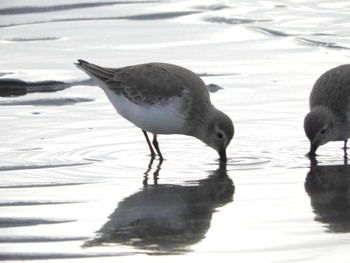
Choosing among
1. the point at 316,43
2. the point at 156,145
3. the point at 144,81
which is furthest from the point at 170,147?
the point at 316,43

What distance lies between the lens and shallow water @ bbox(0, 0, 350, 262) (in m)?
6.07

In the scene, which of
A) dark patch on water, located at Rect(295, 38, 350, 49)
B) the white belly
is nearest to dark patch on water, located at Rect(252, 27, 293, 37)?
dark patch on water, located at Rect(295, 38, 350, 49)

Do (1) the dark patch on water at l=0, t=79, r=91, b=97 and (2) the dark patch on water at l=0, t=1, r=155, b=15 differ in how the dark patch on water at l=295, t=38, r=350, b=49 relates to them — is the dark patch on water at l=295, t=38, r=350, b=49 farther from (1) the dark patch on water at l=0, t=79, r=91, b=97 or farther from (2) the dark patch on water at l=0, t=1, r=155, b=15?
(2) the dark patch on water at l=0, t=1, r=155, b=15

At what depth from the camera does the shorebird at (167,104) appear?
863cm

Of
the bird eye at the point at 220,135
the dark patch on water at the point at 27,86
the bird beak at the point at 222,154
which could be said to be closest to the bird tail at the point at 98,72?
the dark patch on water at the point at 27,86

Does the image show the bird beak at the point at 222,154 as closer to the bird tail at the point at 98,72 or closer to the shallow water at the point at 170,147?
the shallow water at the point at 170,147

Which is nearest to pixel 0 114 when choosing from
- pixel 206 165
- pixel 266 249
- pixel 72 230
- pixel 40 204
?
pixel 206 165

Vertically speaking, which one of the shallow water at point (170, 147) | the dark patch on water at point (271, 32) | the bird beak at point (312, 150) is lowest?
the bird beak at point (312, 150)

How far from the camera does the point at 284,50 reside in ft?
39.1

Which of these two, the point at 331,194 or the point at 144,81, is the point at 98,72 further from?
the point at 331,194

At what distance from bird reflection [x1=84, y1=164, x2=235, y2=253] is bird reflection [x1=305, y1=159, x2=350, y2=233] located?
59cm

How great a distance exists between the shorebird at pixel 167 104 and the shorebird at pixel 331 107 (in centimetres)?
73

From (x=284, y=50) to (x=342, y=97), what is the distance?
117 inches

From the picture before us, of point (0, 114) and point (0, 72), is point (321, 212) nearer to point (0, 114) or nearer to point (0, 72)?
point (0, 114)
